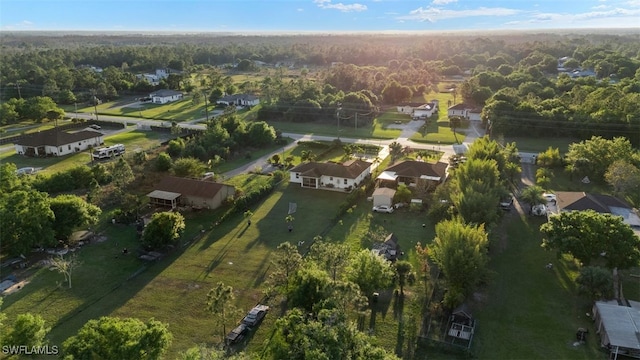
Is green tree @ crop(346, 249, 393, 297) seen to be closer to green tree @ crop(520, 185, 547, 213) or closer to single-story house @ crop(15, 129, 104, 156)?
green tree @ crop(520, 185, 547, 213)

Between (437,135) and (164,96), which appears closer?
(437,135)

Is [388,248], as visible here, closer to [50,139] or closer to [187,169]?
[187,169]

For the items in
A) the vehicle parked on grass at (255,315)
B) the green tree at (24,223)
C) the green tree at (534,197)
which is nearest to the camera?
the vehicle parked on grass at (255,315)

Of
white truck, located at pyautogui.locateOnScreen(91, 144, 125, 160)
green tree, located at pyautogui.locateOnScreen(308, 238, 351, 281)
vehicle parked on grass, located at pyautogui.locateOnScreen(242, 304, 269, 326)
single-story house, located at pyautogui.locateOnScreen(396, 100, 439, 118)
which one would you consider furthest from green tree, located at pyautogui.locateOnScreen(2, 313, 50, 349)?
single-story house, located at pyautogui.locateOnScreen(396, 100, 439, 118)

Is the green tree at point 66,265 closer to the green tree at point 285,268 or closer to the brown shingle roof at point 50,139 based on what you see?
the green tree at point 285,268

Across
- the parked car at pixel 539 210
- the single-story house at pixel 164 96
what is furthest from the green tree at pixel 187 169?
the single-story house at pixel 164 96

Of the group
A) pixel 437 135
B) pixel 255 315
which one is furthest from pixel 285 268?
pixel 437 135

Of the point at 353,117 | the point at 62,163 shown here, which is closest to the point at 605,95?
the point at 353,117
